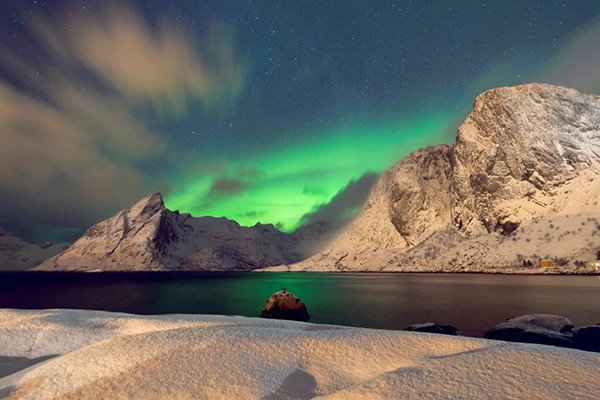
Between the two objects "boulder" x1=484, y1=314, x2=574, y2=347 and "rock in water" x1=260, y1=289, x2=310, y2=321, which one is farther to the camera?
"rock in water" x1=260, y1=289, x2=310, y2=321

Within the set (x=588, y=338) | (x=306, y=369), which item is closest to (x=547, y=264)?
(x=588, y=338)

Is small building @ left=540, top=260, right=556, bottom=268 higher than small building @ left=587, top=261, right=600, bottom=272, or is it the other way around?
small building @ left=540, top=260, right=556, bottom=268

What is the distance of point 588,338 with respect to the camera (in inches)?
667

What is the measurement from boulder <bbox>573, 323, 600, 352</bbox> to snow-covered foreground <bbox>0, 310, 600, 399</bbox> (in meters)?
14.4

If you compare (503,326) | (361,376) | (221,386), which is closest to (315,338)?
(361,376)

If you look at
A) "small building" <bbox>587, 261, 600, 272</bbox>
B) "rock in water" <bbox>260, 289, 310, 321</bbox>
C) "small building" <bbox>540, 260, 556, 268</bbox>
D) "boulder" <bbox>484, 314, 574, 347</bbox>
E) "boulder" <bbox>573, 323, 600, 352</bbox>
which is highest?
"rock in water" <bbox>260, 289, 310, 321</bbox>

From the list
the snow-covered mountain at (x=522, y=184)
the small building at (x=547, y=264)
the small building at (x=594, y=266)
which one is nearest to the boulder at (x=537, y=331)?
the small building at (x=594, y=266)

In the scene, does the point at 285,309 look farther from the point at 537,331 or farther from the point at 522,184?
the point at 522,184

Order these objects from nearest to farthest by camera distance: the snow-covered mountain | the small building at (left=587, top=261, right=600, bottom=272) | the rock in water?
the rock in water
the small building at (left=587, top=261, right=600, bottom=272)
the snow-covered mountain

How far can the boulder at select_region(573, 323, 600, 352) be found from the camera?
16062 mm

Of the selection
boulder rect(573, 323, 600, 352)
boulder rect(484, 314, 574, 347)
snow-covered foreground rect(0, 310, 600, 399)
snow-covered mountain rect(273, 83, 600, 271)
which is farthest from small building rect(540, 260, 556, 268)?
snow-covered foreground rect(0, 310, 600, 399)

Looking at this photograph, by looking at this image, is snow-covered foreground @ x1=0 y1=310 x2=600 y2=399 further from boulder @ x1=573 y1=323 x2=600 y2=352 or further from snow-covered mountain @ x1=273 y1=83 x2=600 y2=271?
snow-covered mountain @ x1=273 y1=83 x2=600 y2=271

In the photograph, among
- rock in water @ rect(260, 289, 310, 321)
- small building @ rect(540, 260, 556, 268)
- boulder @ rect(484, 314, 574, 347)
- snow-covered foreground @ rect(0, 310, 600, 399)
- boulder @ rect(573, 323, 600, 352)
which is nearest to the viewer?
Result: snow-covered foreground @ rect(0, 310, 600, 399)

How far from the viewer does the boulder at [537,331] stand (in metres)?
16.5
